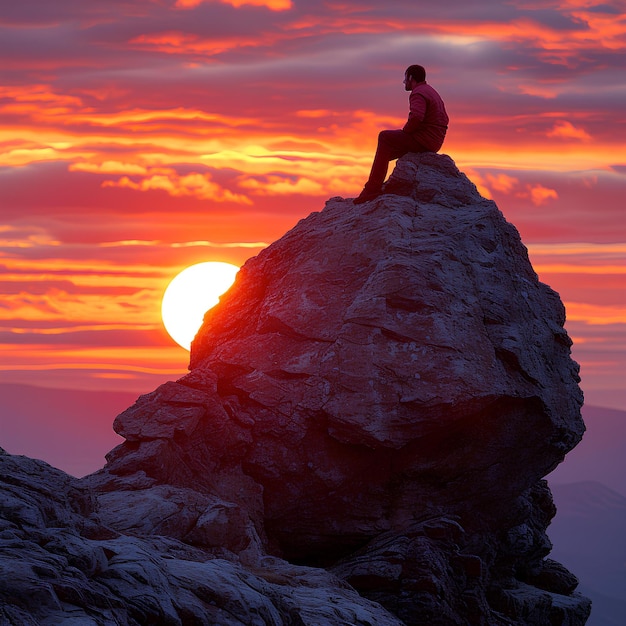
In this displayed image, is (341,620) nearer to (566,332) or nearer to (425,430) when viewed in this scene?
(425,430)

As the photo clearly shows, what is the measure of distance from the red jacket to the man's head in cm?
17

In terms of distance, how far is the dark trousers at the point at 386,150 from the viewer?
38844 millimetres

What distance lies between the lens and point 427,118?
3916 centimetres

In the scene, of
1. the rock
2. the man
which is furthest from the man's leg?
the rock

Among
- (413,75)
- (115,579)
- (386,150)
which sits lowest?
(115,579)

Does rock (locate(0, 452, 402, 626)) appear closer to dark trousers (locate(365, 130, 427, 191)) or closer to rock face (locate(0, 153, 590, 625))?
rock face (locate(0, 153, 590, 625))

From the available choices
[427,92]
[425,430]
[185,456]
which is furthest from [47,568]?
[427,92]

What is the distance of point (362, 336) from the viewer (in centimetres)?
3478

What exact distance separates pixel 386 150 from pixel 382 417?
9.84m

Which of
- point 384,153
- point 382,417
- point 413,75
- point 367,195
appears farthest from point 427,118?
point 382,417

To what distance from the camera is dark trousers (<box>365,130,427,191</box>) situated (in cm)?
3884

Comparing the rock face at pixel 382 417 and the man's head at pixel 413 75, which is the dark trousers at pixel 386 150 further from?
the man's head at pixel 413 75

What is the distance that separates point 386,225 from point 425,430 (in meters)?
6.83

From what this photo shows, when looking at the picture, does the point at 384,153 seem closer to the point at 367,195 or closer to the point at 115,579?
the point at 367,195
